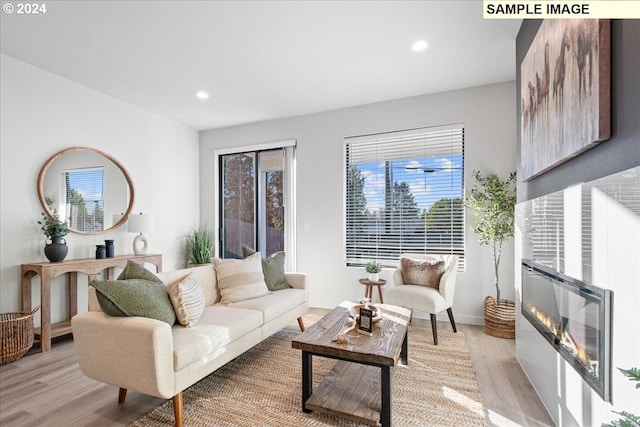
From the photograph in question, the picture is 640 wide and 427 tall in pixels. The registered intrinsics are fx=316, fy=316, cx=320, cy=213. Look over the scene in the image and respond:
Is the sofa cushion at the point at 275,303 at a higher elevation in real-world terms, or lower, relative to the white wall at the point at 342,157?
lower

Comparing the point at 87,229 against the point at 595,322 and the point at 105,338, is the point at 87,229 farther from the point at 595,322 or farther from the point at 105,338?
the point at 595,322

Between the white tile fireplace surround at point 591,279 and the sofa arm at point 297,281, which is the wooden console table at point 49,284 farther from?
the white tile fireplace surround at point 591,279

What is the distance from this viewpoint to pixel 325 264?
4.35 meters

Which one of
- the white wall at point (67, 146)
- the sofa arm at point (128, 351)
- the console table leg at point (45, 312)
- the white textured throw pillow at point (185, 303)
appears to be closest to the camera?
the sofa arm at point (128, 351)

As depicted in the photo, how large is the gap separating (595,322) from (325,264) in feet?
10.5

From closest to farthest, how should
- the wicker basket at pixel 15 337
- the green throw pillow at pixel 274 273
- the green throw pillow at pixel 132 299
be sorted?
1. the green throw pillow at pixel 132 299
2. the wicker basket at pixel 15 337
3. the green throw pillow at pixel 274 273

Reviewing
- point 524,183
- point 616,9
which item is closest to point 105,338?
point 616,9

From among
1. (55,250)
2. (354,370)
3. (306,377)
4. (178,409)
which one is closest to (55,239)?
(55,250)

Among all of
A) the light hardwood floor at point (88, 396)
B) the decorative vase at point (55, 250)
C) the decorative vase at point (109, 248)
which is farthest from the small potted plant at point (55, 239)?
the light hardwood floor at point (88, 396)

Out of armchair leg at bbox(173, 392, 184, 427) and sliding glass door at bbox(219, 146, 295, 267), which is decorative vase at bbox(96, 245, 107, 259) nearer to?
sliding glass door at bbox(219, 146, 295, 267)

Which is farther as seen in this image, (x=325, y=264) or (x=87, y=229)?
(x=325, y=264)

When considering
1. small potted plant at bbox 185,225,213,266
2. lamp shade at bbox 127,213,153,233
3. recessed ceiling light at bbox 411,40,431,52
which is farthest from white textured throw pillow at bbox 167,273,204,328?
recessed ceiling light at bbox 411,40,431,52

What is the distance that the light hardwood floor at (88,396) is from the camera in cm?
186

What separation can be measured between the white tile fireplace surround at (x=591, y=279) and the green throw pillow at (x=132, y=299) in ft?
7.34
